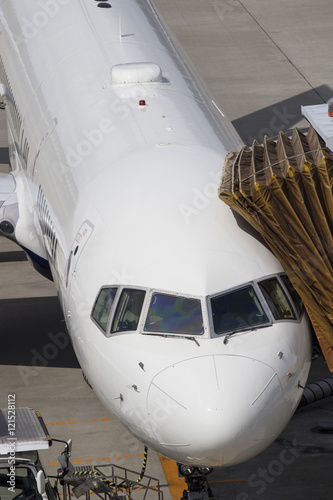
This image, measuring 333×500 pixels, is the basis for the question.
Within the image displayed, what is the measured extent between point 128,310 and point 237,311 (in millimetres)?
1481

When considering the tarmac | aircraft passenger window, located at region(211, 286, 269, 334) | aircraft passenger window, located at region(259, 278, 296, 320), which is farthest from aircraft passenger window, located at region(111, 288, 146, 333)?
the tarmac

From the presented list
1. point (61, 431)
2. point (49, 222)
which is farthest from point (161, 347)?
point (61, 431)

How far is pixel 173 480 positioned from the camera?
662 inches

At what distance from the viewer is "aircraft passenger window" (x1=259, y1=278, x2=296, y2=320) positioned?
12844 mm

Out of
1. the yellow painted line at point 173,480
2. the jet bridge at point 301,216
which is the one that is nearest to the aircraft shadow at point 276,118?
the yellow painted line at point 173,480

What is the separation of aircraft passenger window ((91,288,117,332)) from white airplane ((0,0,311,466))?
28mm

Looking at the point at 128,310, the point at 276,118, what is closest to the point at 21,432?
the point at 128,310

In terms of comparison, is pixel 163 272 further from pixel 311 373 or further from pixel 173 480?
pixel 311 373

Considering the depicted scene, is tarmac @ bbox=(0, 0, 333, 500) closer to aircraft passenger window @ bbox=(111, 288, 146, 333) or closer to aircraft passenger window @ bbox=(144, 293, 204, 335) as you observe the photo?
aircraft passenger window @ bbox=(111, 288, 146, 333)

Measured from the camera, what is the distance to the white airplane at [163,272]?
39.3 feet

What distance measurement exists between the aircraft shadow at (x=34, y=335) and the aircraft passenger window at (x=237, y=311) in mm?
8471

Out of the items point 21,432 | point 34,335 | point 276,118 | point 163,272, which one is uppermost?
point 163,272

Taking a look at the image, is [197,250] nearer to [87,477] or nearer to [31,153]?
[87,477]

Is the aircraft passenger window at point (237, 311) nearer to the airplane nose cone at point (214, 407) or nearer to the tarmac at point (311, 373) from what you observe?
the airplane nose cone at point (214, 407)
